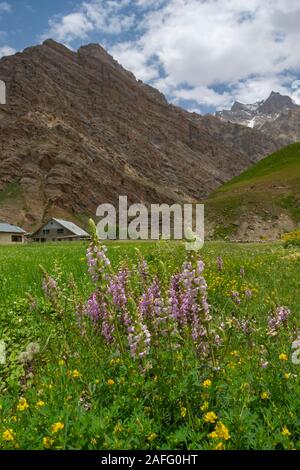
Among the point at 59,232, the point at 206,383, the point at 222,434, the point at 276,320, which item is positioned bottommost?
the point at 222,434

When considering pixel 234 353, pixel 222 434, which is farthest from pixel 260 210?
pixel 222 434

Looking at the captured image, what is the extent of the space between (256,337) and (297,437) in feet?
10.4

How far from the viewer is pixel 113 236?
105m

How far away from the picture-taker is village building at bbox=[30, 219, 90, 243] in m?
114

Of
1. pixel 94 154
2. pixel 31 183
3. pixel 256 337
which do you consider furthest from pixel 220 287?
pixel 94 154

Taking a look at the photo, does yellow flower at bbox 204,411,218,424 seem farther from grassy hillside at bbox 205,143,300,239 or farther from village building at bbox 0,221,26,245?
village building at bbox 0,221,26,245

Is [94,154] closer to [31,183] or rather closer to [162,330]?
[31,183]

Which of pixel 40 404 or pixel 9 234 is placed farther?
pixel 9 234

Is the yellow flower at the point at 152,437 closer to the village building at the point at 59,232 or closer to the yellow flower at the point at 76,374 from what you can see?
the yellow flower at the point at 76,374

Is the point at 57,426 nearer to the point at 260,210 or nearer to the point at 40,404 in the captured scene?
the point at 40,404

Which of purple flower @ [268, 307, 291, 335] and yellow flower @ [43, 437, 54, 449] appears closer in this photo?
yellow flower @ [43, 437, 54, 449]

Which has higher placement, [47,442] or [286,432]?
[286,432]

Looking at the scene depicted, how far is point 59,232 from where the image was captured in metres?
116

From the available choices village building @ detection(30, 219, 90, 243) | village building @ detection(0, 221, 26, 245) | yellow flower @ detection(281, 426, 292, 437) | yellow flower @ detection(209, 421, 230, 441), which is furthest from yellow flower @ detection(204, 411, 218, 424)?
village building @ detection(30, 219, 90, 243)
